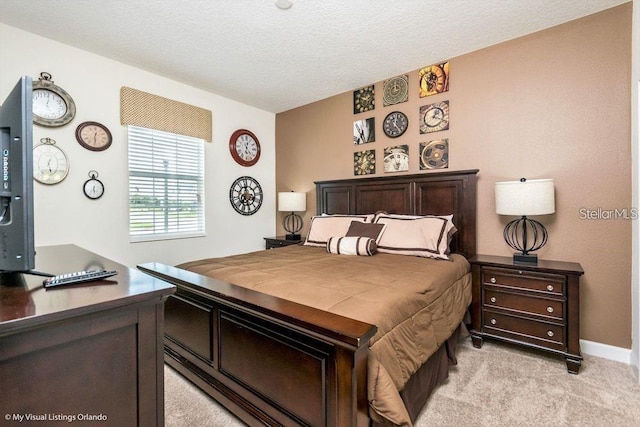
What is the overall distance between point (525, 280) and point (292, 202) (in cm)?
279

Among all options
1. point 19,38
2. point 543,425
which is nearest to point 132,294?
point 543,425

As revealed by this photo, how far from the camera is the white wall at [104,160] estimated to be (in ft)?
8.64

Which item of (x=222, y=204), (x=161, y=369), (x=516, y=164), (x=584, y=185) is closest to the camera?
(x=161, y=369)

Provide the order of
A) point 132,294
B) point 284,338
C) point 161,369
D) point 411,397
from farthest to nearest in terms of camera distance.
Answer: point 411,397, point 284,338, point 161,369, point 132,294

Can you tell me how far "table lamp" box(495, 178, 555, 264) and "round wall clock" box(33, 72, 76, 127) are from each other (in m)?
3.88

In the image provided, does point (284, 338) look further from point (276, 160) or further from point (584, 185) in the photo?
point (276, 160)

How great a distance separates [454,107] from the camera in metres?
3.05

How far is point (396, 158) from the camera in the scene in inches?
137

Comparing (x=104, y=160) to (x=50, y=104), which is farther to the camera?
(x=104, y=160)

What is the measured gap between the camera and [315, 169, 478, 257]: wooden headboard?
291 centimetres

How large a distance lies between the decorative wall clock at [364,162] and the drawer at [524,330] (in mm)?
1967

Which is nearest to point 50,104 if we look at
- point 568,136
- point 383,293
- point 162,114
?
point 162,114

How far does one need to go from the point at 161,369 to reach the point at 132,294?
0.94 ft

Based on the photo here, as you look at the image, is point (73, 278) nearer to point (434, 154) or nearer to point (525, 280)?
point (525, 280)
